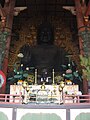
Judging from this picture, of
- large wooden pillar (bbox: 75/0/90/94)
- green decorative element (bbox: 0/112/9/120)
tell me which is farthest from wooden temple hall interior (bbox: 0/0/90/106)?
green decorative element (bbox: 0/112/9/120)

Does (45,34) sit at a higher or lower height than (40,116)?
higher

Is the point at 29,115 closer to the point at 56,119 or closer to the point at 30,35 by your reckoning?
the point at 56,119

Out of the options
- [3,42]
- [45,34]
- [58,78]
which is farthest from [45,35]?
[3,42]

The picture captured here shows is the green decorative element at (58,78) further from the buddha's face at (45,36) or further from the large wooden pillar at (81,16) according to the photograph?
the buddha's face at (45,36)

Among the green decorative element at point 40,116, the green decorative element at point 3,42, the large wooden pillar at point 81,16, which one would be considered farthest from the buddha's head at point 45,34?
the green decorative element at point 40,116

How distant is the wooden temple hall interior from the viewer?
11586mm

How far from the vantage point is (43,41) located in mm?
14148

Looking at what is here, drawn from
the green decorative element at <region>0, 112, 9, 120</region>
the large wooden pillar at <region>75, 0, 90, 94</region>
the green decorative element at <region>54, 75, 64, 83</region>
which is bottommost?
the green decorative element at <region>0, 112, 9, 120</region>

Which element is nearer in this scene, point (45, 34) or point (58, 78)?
point (58, 78)

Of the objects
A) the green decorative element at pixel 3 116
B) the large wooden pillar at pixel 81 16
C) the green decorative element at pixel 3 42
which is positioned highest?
the large wooden pillar at pixel 81 16

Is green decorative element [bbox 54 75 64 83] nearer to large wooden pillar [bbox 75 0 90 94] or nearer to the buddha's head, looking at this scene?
large wooden pillar [bbox 75 0 90 94]

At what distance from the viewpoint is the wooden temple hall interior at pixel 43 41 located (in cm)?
1159

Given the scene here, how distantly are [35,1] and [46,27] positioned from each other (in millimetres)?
1420

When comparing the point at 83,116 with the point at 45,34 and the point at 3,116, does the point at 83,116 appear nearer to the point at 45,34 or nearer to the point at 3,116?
the point at 3,116
